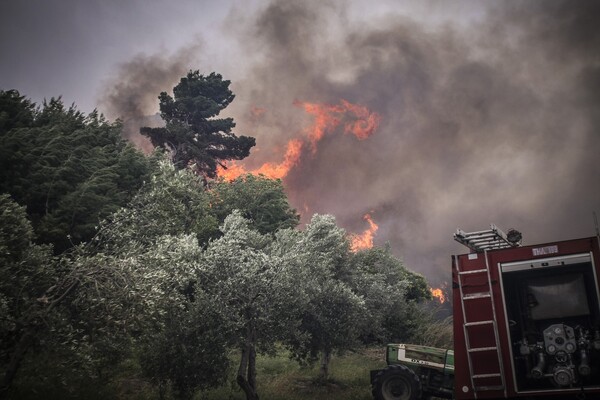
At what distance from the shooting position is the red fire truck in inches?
489

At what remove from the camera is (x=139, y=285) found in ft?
53.4

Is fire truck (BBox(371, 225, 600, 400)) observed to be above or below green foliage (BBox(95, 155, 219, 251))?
below

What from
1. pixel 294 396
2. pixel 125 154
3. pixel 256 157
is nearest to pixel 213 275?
pixel 294 396

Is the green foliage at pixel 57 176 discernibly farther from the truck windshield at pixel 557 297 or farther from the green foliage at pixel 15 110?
the truck windshield at pixel 557 297

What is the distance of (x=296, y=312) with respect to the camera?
79.6 ft

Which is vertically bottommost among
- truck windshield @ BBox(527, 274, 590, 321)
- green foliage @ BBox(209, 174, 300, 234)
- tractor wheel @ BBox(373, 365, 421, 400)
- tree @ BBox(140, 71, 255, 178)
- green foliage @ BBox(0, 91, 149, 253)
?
tractor wheel @ BBox(373, 365, 421, 400)

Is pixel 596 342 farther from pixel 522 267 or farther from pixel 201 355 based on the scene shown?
pixel 201 355

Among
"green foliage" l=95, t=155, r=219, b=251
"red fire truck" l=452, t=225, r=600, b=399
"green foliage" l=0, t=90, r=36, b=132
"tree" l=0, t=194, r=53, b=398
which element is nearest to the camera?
"red fire truck" l=452, t=225, r=600, b=399

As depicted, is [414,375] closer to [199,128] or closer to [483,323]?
[483,323]

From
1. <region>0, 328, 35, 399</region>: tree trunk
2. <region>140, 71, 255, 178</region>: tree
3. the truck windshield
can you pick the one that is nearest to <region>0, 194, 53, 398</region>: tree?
<region>0, 328, 35, 399</region>: tree trunk

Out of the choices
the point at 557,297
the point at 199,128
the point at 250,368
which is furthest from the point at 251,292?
the point at 199,128

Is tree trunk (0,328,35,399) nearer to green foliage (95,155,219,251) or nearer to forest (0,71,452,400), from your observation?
forest (0,71,452,400)

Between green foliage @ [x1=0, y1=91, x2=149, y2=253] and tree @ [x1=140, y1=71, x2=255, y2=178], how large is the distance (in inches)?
1244

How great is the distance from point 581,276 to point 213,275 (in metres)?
16.1
